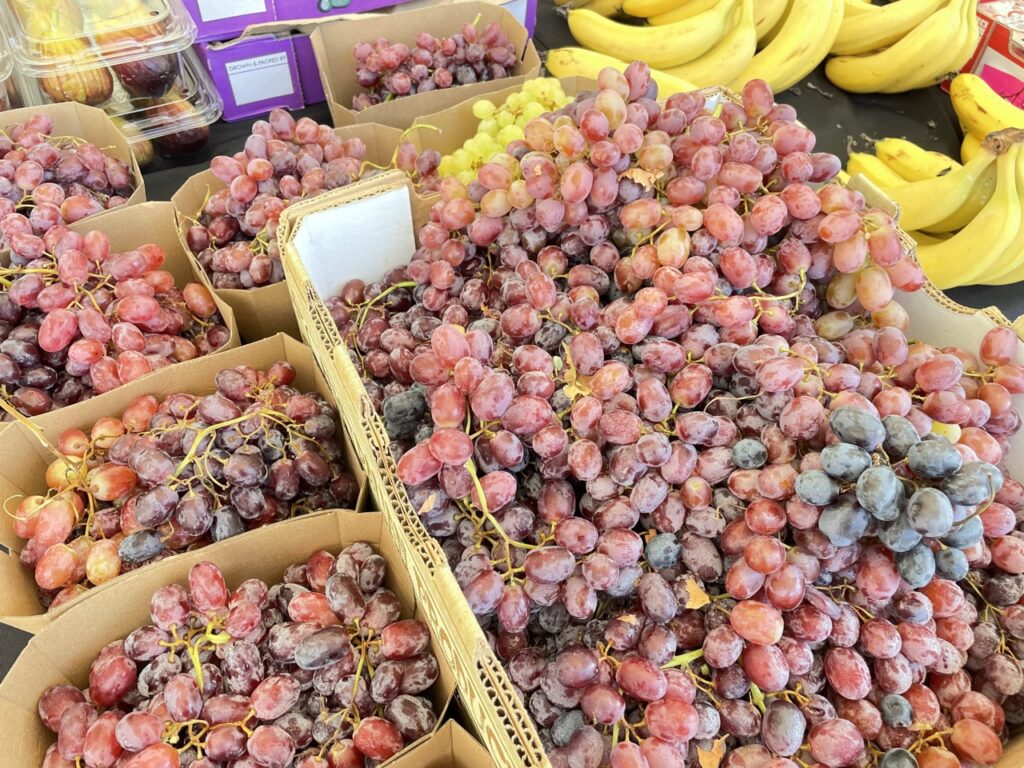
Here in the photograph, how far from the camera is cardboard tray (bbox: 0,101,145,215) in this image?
1.45m

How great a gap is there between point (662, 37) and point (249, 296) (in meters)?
1.50

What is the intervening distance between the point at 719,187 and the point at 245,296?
0.80 metres

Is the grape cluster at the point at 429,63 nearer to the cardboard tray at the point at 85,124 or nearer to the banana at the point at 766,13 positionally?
the cardboard tray at the point at 85,124

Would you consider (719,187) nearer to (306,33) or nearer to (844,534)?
(844,534)

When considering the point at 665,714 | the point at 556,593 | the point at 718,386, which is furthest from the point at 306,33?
the point at 665,714

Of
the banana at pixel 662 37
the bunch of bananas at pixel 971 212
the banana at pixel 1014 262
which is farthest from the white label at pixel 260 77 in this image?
the banana at pixel 1014 262

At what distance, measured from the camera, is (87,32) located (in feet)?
5.35

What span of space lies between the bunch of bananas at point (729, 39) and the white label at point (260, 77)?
0.96 meters

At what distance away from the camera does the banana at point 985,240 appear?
4.99ft

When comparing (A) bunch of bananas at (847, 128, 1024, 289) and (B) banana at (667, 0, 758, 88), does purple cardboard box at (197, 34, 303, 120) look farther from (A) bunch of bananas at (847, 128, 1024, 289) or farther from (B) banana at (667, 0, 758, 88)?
(A) bunch of bananas at (847, 128, 1024, 289)

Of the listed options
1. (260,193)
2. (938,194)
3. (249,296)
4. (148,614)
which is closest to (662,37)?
(938,194)

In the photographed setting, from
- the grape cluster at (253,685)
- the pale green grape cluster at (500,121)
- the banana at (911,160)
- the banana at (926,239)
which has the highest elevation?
the pale green grape cluster at (500,121)

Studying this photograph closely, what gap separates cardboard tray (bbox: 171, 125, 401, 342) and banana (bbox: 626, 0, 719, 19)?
4.08 feet

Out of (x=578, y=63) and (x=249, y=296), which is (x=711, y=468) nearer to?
(x=249, y=296)
